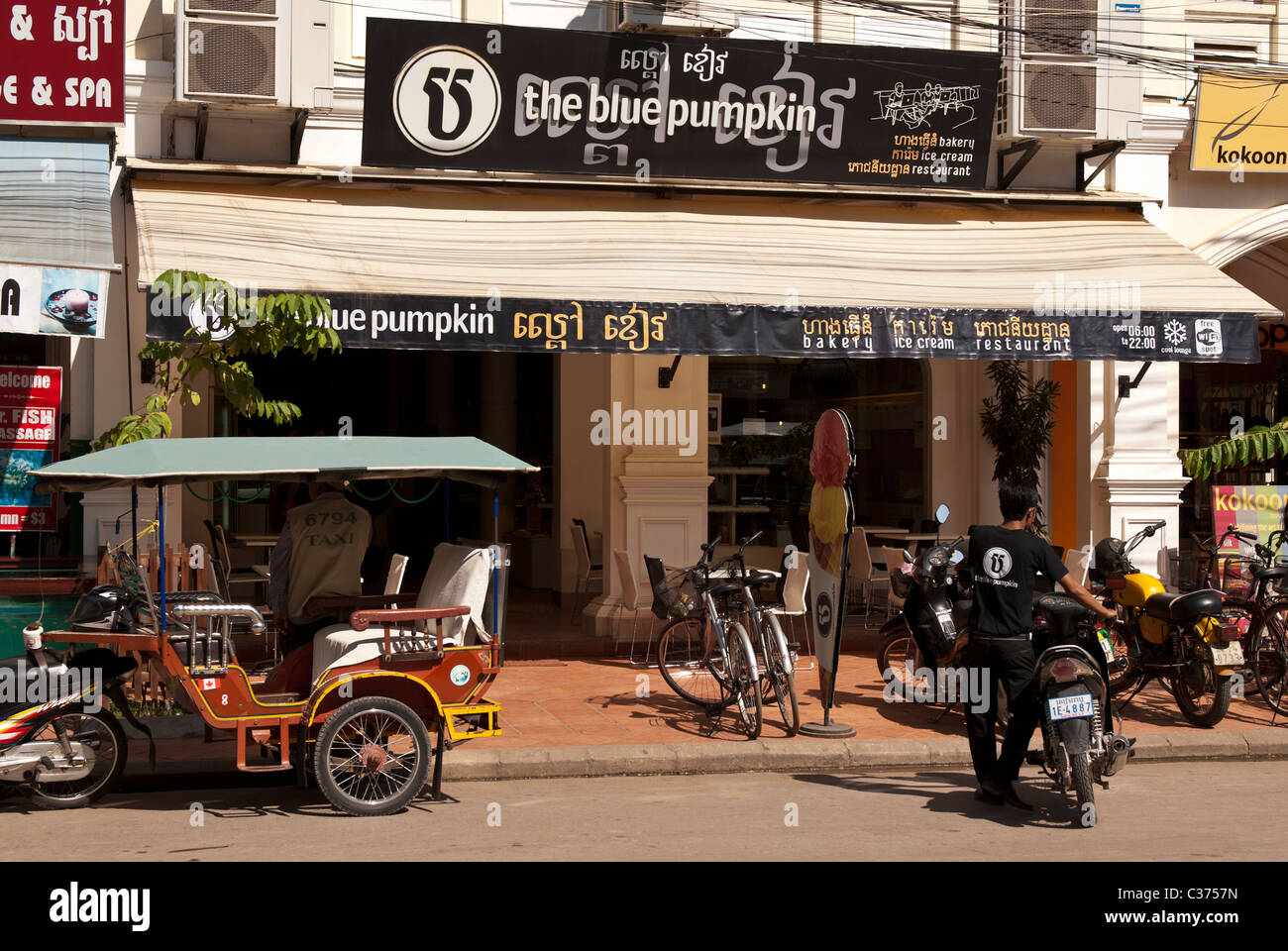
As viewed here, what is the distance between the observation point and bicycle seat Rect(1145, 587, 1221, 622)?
351 inches

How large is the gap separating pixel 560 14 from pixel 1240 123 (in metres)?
6.65

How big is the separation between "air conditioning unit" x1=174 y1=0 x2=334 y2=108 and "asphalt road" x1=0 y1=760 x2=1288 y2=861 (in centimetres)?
579

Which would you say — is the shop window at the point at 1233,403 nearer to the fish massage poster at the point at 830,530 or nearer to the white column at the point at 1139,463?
the white column at the point at 1139,463

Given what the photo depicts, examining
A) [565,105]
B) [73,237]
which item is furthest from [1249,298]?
[73,237]

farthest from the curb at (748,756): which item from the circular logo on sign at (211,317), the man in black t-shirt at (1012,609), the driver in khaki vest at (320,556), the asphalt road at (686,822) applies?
the circular logo on sign at (211,317)

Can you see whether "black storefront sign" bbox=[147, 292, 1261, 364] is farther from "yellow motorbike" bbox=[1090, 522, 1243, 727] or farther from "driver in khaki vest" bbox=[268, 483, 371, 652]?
"driver in khaki vest" bbox=[268, 483, 371, 652]

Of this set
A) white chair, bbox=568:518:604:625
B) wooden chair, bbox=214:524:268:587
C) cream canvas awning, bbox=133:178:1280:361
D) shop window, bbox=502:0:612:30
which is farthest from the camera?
white chair, bbox=568:518:604:625

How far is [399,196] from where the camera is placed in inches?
469

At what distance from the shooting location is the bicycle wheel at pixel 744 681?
9133 mm

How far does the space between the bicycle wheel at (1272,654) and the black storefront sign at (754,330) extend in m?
2.66
